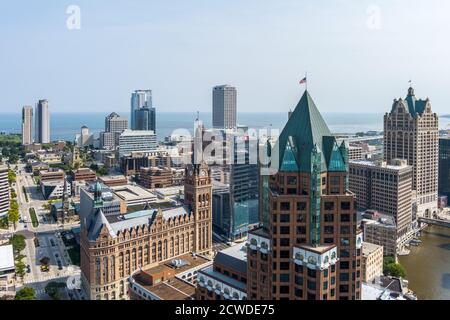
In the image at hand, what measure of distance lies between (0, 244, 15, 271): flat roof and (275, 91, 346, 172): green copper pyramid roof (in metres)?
27.8

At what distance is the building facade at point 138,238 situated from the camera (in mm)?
31484

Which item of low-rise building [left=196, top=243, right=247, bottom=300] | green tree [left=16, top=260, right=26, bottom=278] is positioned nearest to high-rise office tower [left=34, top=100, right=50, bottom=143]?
green tree [left=16, top=260, right=26, bottom=278]

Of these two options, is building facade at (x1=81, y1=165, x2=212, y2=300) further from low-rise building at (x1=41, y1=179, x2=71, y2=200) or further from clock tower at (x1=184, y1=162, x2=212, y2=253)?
low-rise building at (x1=41, y1=179, x2=71, y2=200)

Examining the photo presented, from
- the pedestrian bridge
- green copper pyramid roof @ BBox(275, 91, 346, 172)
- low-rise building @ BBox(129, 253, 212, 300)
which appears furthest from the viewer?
the pedestrian bridge

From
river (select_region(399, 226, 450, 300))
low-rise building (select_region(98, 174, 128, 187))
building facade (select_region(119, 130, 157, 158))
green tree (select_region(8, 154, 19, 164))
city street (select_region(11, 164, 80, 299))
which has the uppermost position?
building facade (select_region(119, 130, 157, 158))

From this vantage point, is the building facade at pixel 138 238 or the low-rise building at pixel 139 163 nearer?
the building facade at pixel 138 238

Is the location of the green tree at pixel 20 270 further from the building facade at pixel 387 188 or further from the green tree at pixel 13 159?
the green tree at pixel 13 159

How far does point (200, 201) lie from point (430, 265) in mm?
23114

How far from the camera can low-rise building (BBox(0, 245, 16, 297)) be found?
3275 centimetres

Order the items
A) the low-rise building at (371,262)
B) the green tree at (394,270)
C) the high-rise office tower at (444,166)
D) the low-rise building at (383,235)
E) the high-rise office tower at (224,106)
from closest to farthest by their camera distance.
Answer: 1. the low-rise building at (371,262)
2. the green tree at (394,270)
3. the low-rise building at (383,235)
4. the high-rise office tower at (444,166)
5. the high-rise office tower at (224,106)

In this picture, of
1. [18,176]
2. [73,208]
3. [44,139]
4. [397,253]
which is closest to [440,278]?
[397,253]

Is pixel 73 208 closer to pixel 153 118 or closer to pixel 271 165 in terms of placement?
pixel 271 165

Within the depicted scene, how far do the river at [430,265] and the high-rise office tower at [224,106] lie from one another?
59443 millimetres

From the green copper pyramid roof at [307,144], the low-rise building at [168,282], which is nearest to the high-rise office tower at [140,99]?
the low-rise building at [168,282]
